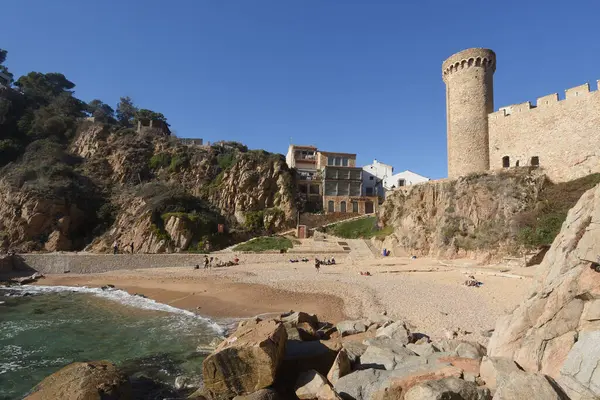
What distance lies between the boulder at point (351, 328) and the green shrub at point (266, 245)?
20192 millimetres

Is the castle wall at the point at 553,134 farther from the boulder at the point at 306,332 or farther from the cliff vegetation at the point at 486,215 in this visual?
the boulder at the point at 306,332

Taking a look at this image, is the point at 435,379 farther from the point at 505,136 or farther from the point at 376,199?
the point at 376,199

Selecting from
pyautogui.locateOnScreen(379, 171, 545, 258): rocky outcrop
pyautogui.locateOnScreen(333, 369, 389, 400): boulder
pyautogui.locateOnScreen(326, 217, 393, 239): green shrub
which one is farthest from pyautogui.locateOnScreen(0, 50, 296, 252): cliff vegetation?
pyautogui.locateOnScreen(333, 369, 389, 400): boulder

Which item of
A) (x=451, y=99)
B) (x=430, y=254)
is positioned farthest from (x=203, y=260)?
(x=451, y=99)

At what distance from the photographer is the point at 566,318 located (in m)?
5.12

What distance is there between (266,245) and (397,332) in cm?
2379

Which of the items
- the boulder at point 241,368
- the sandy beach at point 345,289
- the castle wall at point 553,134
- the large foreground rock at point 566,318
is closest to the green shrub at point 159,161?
the sandy beach at point 345,289

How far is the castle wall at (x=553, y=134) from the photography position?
22547 mm

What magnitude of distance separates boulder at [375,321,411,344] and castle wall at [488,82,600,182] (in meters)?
22.8

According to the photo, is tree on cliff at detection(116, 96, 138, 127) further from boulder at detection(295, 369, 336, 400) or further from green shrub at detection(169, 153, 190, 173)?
boulder at detection(295, 369, 336, 400)

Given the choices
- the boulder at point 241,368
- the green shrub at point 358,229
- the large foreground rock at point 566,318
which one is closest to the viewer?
the large foreground rock at point 566,318

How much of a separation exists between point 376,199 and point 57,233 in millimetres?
36813

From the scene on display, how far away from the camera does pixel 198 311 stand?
557 inches

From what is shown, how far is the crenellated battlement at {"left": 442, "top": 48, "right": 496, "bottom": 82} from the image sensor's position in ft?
93.1
